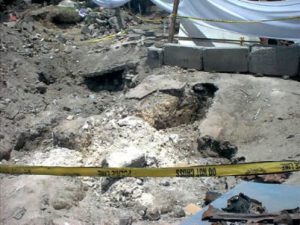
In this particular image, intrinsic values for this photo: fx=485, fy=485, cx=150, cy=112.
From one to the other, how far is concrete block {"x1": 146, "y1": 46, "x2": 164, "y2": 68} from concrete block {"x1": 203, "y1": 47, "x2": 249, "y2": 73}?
0.75 meters

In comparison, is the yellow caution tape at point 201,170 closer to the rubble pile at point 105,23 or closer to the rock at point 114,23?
the rubble pile at point 105,23

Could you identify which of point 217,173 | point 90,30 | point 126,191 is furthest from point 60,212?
point 90,30

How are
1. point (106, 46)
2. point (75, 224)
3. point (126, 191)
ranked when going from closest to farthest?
1. point (75, 224)
2. point (126, 191)
3. point (106, 46)

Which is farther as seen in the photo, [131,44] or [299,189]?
[131,44]

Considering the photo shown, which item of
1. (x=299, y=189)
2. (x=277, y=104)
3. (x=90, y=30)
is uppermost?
(x=299, y=189)

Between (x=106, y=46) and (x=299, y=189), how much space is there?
6.73 metres

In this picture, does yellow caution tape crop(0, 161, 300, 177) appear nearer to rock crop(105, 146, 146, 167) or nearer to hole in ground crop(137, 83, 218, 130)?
rock crop(105, 146, 146, 167)

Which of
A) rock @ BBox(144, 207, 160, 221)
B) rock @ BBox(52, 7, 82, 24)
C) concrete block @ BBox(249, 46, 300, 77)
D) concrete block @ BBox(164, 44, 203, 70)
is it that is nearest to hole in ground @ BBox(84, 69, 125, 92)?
concrete block @ BBox(164, 44, 203, 70)

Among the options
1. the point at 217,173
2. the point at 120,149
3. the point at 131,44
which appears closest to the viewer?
the point at 217,173

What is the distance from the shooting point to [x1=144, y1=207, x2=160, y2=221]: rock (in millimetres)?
4863

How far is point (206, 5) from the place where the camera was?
8047 millimetres

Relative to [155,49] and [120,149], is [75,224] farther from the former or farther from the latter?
[155,49]

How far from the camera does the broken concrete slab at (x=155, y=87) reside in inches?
271

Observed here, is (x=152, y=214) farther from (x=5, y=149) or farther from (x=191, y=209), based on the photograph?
(x=5, y=149)
